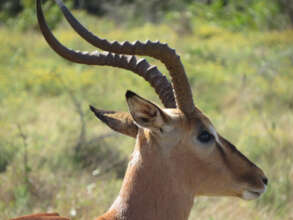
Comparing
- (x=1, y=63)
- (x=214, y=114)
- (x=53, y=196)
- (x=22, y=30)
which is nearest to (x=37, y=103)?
(x=1, y=63)

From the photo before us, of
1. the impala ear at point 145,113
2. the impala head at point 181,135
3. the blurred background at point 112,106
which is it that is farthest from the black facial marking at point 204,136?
the blurred background at point 112,106

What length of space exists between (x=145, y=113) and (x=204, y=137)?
52 centimetres

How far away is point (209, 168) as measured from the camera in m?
3.51

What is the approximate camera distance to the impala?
132 inches

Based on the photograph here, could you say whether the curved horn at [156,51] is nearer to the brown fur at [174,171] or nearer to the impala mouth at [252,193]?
the brown fur at [174,171]

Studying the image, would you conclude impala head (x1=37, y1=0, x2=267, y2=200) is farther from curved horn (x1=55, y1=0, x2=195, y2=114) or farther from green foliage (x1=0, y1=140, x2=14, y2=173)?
green foliage (x1=0, y1=140, x2=14, y2=173)

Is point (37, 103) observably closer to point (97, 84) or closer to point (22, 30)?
point (97, 84)

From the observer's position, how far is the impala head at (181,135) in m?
3.35

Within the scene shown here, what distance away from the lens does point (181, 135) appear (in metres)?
3.45

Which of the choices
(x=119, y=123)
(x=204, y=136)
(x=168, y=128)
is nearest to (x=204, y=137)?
(x=204, y=136)

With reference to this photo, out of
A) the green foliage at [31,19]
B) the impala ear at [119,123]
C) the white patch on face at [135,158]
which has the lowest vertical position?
the green foliage at [31,19]

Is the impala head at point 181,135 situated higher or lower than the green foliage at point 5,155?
higher

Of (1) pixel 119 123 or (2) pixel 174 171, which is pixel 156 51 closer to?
(1) pixel 119 123

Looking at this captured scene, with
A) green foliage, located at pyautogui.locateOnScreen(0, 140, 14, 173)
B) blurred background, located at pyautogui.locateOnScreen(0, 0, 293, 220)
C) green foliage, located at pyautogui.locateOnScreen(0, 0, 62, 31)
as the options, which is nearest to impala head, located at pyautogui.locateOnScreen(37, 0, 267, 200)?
blurred background, located at pyautogui.locateOnScreen(0, 0, 293, 220)
